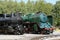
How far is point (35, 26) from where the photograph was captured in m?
30.6

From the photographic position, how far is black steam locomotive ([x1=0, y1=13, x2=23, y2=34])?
28562 millimetres

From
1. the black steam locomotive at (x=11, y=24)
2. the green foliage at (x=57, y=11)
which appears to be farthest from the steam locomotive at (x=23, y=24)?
the green foliage at (x=57, y=11)

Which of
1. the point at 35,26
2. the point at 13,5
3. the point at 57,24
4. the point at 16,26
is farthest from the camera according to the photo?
the point at 13,5

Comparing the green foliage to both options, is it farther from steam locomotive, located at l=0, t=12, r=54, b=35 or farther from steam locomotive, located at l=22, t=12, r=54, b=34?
steam locomotive, located at l=22, t=12, r=54, b=34

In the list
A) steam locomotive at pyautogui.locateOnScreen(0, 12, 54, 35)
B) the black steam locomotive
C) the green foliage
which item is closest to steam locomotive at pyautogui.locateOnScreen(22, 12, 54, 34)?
steam locomotive at pyautogui.locateOnScreen(0, 12, 54, 35)

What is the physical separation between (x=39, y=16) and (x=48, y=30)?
6.83ft

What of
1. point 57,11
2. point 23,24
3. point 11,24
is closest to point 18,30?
point 11,24

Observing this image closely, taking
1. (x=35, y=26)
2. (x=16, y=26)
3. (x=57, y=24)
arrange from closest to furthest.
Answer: (x=16, y=26), (x=35, y=26), (x=57, y=24)

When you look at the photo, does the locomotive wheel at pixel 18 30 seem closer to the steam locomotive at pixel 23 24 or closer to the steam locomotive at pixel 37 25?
the steam locomotive at pixel 23 24

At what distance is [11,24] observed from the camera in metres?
29.0

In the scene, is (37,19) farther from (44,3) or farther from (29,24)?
(44,3)

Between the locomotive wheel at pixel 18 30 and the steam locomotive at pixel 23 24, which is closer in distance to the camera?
the locomotive wheel at pixel 18 30

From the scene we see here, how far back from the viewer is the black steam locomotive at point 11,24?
28562 millimetres

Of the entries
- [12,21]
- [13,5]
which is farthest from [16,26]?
[13,5]
